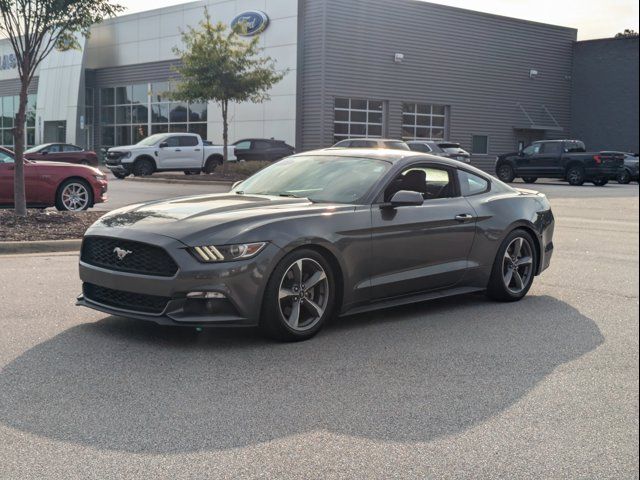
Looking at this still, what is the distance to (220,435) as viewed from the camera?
149 inches

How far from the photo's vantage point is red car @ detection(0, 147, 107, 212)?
13.6m

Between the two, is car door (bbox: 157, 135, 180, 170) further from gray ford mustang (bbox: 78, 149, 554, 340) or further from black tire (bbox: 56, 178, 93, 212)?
gray ford mustang (bbox: 78, 149, 554, 340)

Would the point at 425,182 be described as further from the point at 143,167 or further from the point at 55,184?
the point at 143,167

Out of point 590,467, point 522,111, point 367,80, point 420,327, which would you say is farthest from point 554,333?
point 522,111

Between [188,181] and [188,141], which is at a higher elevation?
[188,141]

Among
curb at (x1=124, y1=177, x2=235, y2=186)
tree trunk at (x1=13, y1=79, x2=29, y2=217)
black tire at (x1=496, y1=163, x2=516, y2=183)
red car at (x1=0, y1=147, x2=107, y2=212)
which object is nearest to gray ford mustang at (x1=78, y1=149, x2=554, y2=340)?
tree trunk at (x1=13, y1=79, x2=29, y2=217)

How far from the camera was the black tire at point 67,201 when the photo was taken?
14.1 meters

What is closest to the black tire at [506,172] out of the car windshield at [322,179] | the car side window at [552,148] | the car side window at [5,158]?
the car side window at [552,148]

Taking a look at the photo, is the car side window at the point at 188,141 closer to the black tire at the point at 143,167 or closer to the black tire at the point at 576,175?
the black tire at the point at 143,167

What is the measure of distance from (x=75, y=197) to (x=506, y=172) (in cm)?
2242

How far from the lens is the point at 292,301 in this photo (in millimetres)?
5531

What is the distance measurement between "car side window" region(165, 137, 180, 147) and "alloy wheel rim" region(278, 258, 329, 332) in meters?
25.7

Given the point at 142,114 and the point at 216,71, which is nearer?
the point at 216,71

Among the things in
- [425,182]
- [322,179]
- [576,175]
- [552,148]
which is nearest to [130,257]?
[322,179]
